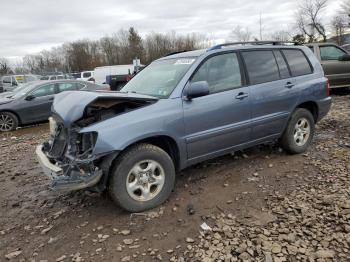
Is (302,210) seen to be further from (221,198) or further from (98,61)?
(98,61)

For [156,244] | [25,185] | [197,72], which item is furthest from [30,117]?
[156,244]

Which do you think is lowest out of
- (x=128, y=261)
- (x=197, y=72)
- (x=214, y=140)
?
(x=128, y=261)

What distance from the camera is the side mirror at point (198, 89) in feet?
13.6

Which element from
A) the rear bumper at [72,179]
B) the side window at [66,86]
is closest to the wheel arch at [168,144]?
the rear bumper at [72,179]

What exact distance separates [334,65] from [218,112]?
8153mm

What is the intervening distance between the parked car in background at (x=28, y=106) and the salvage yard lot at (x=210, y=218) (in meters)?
5.18

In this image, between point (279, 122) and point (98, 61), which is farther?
point (98, 61)

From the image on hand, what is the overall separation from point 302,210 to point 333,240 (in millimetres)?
580

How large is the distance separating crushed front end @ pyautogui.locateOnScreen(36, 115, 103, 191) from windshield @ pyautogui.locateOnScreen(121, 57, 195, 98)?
43.6 inches

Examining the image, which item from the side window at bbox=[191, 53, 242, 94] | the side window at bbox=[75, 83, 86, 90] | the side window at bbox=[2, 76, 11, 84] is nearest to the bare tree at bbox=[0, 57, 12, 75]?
the side window at bbox=[2, 76, 11, 84]

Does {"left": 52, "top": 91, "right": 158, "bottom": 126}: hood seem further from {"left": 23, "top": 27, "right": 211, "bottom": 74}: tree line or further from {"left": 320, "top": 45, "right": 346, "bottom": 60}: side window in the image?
{"left": 23, "top": 27, "right": 211, "bottom": 74}: tree line

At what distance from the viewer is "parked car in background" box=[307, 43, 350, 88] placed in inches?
439

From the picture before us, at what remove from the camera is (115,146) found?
12.1ft

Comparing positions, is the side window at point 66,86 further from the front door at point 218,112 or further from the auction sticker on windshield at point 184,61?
the front door at point 218,112
